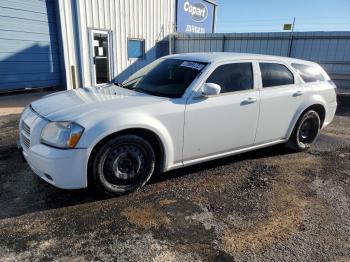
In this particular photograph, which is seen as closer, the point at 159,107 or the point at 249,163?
the point at 159,107

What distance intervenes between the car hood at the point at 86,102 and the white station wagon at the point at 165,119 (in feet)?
0.04

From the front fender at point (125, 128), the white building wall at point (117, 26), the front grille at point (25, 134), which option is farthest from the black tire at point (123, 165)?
the white building wall at point (117, 26)

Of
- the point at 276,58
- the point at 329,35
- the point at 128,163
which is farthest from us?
the point at 329,35

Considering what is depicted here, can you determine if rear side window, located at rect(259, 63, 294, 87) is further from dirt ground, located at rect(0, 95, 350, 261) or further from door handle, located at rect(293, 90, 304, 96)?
dirt ground, located at rect(0, 95, 350, 261)

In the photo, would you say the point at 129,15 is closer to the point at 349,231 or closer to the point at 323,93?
the point at 323,93

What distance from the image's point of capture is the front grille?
133 inches

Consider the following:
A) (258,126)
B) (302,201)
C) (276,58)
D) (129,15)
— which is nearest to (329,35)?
(129,15)

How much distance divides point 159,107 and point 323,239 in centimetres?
216

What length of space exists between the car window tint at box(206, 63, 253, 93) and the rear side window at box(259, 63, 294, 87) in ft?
0.89

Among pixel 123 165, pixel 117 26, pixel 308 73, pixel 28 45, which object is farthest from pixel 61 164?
pixel 117 26

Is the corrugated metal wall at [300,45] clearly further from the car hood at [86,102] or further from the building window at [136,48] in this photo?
the car hood at [86,102]

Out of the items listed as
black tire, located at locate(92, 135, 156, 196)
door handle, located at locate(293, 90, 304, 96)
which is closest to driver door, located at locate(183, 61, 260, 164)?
black tire, located at locate(92, 135, 156, 196)

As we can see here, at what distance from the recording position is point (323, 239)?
2.94 m

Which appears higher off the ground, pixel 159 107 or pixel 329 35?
pixel 329 35
